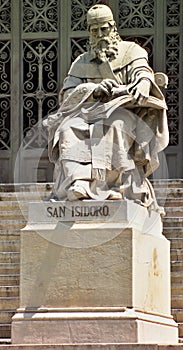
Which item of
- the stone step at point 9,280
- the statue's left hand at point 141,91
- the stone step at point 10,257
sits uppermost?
the statue's left hand at point 141,91

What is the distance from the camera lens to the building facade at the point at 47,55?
21000 millimetres

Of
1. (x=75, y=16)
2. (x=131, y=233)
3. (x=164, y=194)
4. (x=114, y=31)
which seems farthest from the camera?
(x=75, y=16)

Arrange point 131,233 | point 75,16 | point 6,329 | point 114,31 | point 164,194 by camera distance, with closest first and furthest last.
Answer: point 131,233
point 114,31
point 6,329
point 164,194
point 75,16

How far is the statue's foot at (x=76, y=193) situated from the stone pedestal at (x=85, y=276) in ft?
0.18

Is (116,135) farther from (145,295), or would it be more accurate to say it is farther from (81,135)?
(145,295)

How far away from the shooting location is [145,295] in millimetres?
12633

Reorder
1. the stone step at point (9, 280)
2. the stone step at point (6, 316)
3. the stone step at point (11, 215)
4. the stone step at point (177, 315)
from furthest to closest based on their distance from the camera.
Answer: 1. the stone step at point (11, 215)
2. the stone step at point (9, 280)
3. the stone step at point (6, 316)
4. the stone step at point (177, 315)

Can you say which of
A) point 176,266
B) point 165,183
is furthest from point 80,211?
point 165,183

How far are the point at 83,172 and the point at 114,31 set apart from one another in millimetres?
1400

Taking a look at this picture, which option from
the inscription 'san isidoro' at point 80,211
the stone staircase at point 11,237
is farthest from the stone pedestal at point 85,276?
the stone staircase at point 11,237

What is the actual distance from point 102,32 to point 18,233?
4137mm

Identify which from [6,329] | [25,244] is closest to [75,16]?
[6,329]

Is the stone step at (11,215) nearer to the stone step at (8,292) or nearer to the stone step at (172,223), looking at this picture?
the stone step at (172,223)

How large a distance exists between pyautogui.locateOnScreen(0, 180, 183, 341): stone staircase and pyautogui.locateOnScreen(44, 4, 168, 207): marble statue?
1.96m
